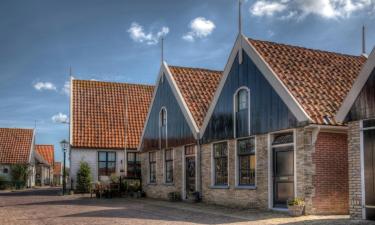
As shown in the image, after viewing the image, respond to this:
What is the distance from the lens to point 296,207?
1680 centimetres

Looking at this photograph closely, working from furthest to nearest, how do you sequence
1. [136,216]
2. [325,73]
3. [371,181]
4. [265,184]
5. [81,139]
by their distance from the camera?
1. [81,139]
2. [325,73]
3. [265,184]
4. [136,216]
5. [371,181]

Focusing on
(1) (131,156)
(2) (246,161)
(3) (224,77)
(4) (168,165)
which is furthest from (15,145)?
(2) (246,161)

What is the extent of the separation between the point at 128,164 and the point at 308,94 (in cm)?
2238

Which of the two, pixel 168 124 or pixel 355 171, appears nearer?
pixel 355 171

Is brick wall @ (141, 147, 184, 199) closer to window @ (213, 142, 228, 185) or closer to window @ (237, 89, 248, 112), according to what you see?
window @ (213, 142, 228, 185)

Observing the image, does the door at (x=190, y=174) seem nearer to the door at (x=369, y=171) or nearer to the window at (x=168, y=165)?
the window at (x=168, y=165)

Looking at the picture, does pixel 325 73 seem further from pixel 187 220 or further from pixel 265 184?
pixel 187 220

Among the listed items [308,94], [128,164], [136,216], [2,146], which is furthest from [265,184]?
[2,146]

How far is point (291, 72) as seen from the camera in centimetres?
1936

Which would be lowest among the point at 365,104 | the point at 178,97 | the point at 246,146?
the point at 246,146

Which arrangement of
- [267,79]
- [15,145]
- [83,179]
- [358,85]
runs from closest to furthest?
1. [358,85]
2. [267,79]
3. [83,179]
4. [15,145]

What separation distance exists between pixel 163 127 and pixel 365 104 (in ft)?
51.9

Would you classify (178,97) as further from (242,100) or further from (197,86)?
(242,100)

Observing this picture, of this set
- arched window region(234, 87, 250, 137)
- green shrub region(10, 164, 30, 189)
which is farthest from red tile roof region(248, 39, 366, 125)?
green shrub region(10, 164, 30, 189)
